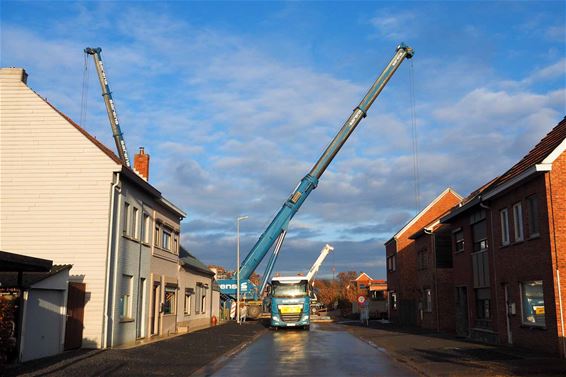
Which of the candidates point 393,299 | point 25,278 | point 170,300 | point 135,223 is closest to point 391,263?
point 393,299

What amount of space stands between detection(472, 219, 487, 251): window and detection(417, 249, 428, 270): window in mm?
9222

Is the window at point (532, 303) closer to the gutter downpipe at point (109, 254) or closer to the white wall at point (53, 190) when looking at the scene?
the gutter downpipe at point (109, 254)

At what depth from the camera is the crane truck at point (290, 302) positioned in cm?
3425

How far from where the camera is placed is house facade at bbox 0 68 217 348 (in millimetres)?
20328

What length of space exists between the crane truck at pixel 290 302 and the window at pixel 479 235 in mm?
12131

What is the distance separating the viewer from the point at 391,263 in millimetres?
49344

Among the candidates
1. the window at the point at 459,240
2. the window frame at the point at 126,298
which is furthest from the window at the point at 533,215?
the window frame at the point at 126,298

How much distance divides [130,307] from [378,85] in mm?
21424

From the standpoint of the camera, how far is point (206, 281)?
4097 centimetres

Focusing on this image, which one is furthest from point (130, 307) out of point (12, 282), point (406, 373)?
point (406, 373)

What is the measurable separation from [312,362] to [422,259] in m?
21.1

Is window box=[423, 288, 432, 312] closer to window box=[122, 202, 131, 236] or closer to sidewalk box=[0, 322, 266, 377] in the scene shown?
sidewalk box=[0, 322, 266, 377]

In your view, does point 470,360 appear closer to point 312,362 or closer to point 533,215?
point 312,362

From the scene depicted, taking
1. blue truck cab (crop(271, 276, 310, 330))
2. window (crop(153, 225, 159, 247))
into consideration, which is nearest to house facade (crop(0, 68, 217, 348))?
window (crop(153, 225, 159, 247))
